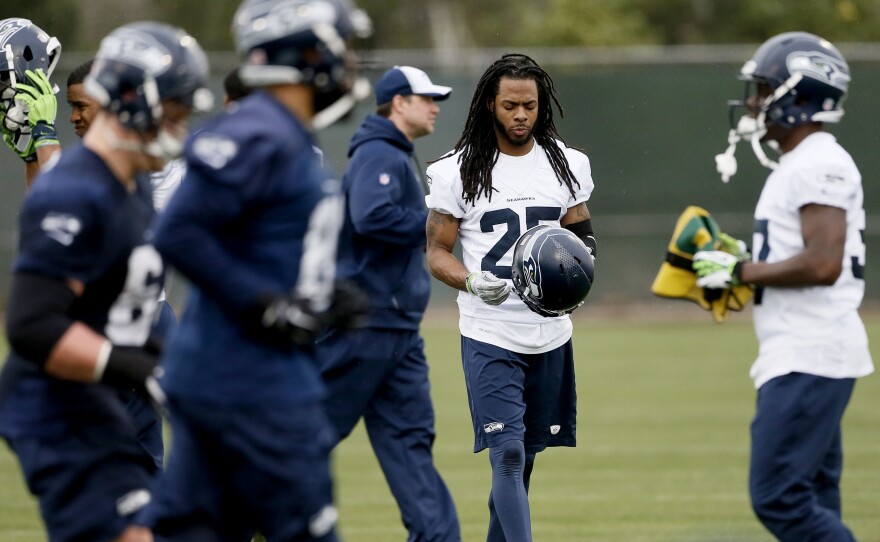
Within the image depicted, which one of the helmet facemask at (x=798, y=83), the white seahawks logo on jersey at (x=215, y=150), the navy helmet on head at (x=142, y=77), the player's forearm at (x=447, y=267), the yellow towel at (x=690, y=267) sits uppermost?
the navy helmet on head at (x=142, y=77)

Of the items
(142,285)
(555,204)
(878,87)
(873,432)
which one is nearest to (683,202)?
(878,87)

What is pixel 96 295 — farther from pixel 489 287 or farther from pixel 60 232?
pixel 489 287

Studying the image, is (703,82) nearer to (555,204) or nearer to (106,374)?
(555,204)

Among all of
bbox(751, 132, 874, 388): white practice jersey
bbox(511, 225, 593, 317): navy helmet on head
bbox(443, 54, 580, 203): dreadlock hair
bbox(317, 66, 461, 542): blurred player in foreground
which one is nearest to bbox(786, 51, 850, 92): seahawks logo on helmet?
bbox(751, 132, 874, 388): white practice jersey

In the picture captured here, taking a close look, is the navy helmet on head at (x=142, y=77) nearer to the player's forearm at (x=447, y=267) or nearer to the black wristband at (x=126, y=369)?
the black wristband at (x=126, y=369)

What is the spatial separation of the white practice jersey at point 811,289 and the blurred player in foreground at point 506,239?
1.38 metres

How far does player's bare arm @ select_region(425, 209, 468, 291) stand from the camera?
6.48 m

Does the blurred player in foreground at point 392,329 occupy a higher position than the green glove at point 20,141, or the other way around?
the green glove at point 20,141

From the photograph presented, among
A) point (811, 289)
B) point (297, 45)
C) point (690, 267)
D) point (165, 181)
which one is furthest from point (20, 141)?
point (811, 289)

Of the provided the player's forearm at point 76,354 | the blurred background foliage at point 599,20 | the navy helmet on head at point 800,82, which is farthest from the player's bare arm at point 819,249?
the blurred background foliage at point 599,20

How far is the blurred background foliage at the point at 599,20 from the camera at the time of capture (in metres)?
26.7

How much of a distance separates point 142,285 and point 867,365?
2801 millimetres

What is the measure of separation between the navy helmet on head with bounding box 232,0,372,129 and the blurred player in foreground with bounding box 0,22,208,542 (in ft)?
1.05

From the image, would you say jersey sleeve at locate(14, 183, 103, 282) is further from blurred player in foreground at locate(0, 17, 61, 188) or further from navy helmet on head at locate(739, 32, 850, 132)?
navy helmet on head at locate(739, 32, 850, 132)
